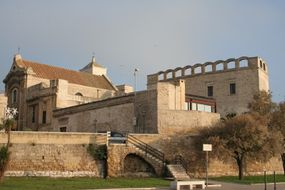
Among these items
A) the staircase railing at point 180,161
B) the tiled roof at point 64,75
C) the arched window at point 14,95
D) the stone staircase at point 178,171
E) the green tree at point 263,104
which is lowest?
the stone staircase at point 178,171

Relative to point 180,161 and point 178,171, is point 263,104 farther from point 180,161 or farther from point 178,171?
point 178,171

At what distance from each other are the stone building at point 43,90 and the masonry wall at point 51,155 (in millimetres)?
19165

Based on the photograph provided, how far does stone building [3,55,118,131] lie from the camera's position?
5200 cm

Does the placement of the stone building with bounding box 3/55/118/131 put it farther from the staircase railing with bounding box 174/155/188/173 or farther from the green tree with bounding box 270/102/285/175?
the green tree with bounding box 270/102/285/175

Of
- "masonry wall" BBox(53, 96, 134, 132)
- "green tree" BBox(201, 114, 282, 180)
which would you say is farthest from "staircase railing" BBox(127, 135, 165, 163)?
"masonry wall" BBox(53, 96, 134, 132)

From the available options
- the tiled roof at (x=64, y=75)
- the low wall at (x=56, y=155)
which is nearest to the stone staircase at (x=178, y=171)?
the low wall at (x=56, y=155)

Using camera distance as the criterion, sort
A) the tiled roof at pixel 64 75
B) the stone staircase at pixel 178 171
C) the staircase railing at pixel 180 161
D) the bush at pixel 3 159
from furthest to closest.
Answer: the tiled roof at pixel 64 75
the staircase railing at pixel 180 161
the stone staircase at pixel 178 171
the bush at pixel 3 159

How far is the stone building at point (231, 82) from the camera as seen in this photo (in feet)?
177

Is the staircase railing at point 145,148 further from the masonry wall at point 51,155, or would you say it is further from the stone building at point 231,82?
the stone building at point 231,82

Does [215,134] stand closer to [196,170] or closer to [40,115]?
[196,170]

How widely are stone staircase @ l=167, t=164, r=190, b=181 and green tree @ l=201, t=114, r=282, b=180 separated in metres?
2.90

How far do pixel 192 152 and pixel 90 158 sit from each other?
28.8ft

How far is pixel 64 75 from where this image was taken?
5981 centimetres

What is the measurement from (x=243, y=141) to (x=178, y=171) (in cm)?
543
